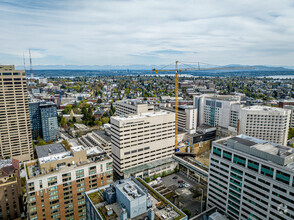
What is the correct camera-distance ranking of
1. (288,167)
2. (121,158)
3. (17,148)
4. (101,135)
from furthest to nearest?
(101,135)
(17,148)
(121,158)
(288,167)

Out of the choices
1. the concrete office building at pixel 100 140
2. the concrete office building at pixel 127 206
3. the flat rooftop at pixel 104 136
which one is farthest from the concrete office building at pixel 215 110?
the concrete office building at pixel 127 206

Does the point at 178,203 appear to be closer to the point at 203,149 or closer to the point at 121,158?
the point at 121,158

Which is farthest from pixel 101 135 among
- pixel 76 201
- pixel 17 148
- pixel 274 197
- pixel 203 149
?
pixel 274 197

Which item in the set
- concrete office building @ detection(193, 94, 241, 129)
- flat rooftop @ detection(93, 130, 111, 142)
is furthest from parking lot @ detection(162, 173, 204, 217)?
concrete office building @ detection(193, 94, 241, 129)

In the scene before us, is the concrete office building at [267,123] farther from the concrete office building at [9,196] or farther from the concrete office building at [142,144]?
the concrete office building at [9,196]

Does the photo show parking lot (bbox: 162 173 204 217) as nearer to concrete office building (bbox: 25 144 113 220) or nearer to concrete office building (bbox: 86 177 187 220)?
concrete office building (bbox: 25 144 113 220)

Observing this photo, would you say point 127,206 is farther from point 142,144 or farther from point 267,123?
point 267,123

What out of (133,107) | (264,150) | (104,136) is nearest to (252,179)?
(264,150)
